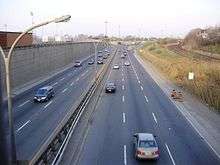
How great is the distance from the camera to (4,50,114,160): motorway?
89.7 feet

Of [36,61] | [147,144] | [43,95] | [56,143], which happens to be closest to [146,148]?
[147,144]

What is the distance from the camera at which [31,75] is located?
6106 cm

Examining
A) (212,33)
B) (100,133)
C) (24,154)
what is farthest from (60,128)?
(212,33)

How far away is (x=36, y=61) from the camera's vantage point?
6469cm

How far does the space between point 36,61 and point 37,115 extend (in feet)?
93.6

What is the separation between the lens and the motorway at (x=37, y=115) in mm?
27337

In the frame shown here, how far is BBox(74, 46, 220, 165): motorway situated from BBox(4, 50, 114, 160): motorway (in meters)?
2.94

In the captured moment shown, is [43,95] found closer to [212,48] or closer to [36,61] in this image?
[36,61]

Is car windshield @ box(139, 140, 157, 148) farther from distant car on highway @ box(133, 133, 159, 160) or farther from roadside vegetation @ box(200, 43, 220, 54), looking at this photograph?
roadside vegetation @ box(200, 43, 220, 54)

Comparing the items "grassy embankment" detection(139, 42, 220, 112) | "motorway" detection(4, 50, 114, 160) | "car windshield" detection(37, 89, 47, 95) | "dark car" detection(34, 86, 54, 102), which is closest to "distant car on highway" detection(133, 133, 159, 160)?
"motorway" detection(4, 50, 114, 160)

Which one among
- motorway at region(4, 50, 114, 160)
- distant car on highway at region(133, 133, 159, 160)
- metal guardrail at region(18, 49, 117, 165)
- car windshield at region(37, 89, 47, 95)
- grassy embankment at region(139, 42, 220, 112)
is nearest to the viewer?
metal guardrail at region(18, 49, 117, 165)

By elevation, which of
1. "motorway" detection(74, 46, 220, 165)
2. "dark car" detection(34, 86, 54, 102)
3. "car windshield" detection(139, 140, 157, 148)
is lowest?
"motorway" detection(74, 46, 220, 165)

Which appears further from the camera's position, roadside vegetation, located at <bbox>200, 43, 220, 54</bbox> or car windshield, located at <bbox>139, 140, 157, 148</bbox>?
roadside vegetation, located at <bbox>200, 43, 220, 54</bbox>

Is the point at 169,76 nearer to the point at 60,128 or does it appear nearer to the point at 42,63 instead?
the point at 42,63
